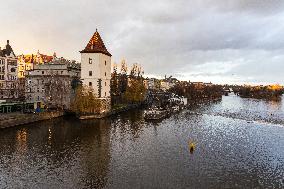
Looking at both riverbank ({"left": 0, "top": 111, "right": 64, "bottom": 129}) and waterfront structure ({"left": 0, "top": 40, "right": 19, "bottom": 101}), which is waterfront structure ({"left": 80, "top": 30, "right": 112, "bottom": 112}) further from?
waterfront structure ({"left": 0, "top": 40, "right": 19, "bottom": 101})

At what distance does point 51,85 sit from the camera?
83250mm

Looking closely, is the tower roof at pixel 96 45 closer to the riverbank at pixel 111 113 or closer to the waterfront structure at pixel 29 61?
the riverbank at pixel 111 113

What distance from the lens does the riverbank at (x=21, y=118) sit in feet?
192

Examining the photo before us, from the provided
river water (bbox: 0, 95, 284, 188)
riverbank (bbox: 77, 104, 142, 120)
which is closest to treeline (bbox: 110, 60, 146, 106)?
riverbank (bbox: 77, 104, 142, 120)

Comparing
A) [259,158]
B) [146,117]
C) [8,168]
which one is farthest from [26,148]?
[146,117]

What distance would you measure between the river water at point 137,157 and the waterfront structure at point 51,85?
60.0ft

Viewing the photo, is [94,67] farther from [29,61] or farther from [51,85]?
[29,61]

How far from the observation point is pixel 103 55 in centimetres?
8100

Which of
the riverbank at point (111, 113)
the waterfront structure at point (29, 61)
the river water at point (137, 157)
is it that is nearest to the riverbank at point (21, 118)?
the river water at point (137, 157)

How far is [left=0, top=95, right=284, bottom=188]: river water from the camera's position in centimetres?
3178

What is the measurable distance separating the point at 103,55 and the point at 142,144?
37.9 meters

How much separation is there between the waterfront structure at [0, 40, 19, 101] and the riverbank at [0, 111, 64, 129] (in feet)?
74.2

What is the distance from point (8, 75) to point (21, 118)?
3562cm

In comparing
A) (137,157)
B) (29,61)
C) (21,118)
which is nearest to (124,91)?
(29,61)
